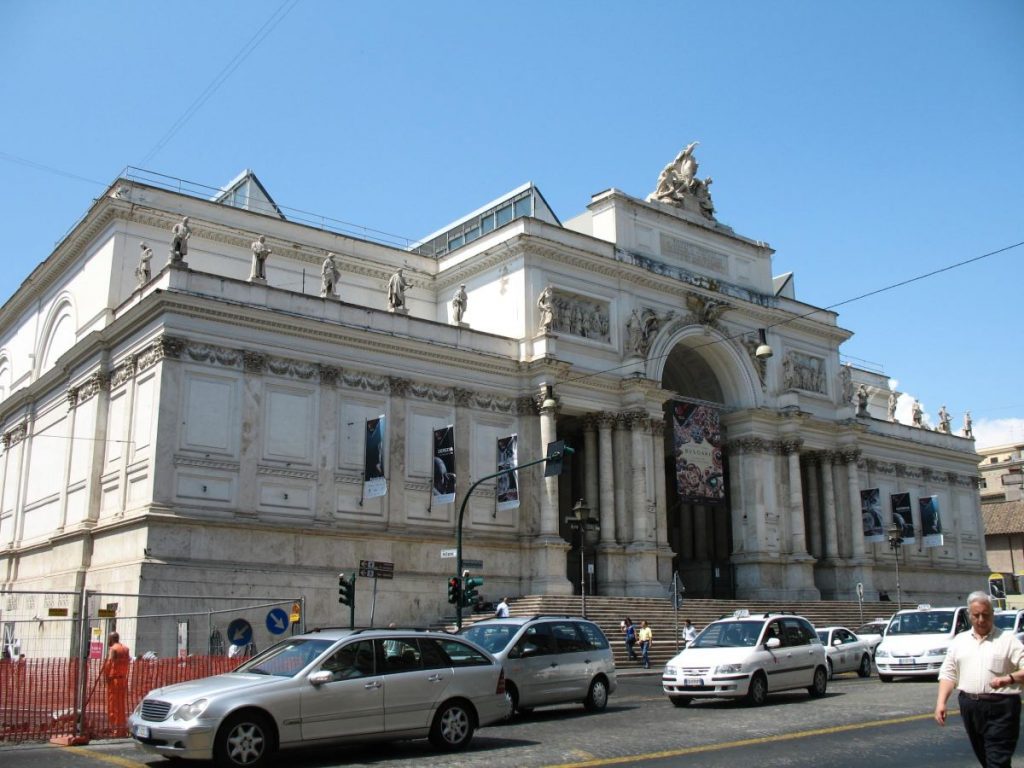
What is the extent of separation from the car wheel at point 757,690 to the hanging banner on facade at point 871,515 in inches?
1322

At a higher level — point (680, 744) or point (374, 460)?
point (374, 460)

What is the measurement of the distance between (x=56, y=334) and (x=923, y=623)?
3457 centimetres

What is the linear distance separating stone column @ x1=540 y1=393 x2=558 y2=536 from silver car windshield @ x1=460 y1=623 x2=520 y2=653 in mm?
18330

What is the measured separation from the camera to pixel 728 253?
48.0 m

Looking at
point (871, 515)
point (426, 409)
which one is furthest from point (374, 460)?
point (871, 515)

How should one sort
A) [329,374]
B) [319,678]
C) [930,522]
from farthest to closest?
1. [930,522]
2. [329,374]
3. [319,678]

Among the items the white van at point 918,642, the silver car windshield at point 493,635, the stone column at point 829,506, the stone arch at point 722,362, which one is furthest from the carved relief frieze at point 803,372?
the silver car windshield at point 493,635

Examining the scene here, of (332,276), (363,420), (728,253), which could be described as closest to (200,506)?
(363,420)

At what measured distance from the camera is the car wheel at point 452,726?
13.7 m

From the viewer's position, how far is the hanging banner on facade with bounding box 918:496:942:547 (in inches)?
2069

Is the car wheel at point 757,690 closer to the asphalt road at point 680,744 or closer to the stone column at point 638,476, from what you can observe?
the asphalt road at point 680,744

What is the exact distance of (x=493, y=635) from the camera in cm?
1842

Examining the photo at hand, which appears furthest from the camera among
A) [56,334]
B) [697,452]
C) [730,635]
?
[697,452]

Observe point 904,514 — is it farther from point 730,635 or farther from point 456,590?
point 730,635
